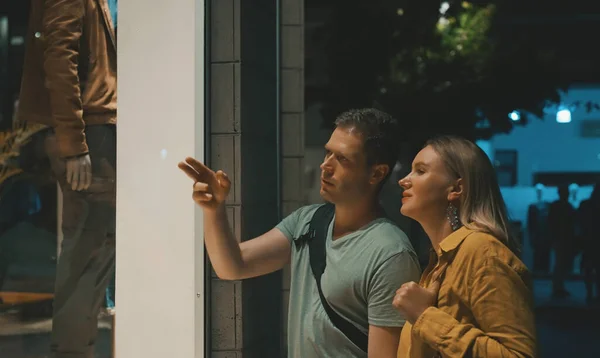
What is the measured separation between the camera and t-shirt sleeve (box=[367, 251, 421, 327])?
2381mm

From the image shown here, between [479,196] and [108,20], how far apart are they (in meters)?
2.07

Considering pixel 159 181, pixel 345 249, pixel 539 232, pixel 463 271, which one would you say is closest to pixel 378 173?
pixel 345 249

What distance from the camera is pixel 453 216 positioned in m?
2.25

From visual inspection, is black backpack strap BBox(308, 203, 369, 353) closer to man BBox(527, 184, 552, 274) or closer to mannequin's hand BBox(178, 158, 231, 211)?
mannequin's hand BBox(178, 158, 231, 211)

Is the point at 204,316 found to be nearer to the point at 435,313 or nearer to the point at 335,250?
the point at 335,250

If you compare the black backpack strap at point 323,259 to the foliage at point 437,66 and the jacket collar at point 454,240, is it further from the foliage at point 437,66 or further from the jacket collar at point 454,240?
the foliage at point 437,66

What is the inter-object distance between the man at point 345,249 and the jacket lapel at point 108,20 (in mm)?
1096

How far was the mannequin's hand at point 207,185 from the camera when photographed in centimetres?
257

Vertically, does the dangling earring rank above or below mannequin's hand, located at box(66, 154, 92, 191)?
below

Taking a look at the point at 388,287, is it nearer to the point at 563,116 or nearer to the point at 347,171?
the point at 347,171

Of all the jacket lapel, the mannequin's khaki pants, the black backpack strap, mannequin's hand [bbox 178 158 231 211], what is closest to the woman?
the black backpack strap

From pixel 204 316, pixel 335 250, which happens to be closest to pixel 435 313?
pixel 335 250

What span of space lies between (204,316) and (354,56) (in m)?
1.76

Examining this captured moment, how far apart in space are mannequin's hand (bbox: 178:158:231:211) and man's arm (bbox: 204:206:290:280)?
0.20 ft
